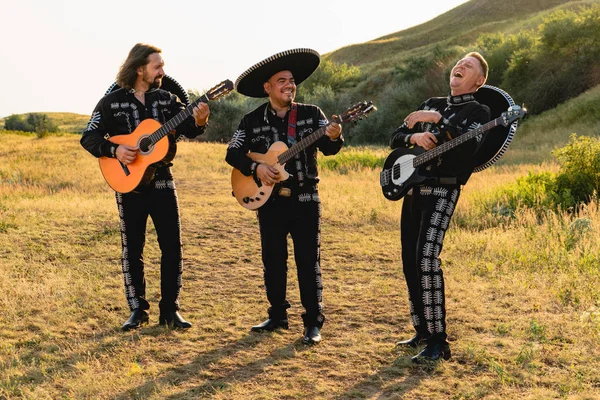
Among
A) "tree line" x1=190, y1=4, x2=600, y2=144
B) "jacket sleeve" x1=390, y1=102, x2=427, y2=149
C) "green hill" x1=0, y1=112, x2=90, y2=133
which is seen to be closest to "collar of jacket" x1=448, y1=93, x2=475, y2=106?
"jacket sleeve" x1=390, y1=102, x2=427, y2=149

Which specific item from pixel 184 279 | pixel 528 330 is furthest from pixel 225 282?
pixel 528 330

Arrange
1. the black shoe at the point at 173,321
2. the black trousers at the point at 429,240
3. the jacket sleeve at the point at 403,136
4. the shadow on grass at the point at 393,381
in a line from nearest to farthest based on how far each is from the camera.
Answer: the shadow on grass at the point at 393,381
the black trousers at the point at 429,240
the jacket sleeve at the point at 403,136
the black shoe at the point at 173,321

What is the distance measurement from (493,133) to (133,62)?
3.18m

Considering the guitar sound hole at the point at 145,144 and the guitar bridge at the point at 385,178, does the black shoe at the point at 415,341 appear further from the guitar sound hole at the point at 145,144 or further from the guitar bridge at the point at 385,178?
the guitar sound hole at the point at 145,144

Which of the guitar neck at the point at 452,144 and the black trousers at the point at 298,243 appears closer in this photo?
the guitar neck at the point at 452,144

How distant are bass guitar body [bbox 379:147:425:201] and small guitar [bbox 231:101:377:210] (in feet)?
1.48

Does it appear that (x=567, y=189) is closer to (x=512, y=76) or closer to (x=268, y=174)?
(x=268, y=174)

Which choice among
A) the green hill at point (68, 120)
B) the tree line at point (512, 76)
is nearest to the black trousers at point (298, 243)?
the tree line at point (512, 76)

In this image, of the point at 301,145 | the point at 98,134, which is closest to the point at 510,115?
the point at 301,145

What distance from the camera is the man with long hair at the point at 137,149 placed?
582cm

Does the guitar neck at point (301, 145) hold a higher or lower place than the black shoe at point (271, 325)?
higher

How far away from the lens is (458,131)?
482 cm

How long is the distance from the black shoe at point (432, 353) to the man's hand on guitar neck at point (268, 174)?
1.87 m

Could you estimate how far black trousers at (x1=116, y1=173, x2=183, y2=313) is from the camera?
5969mm
